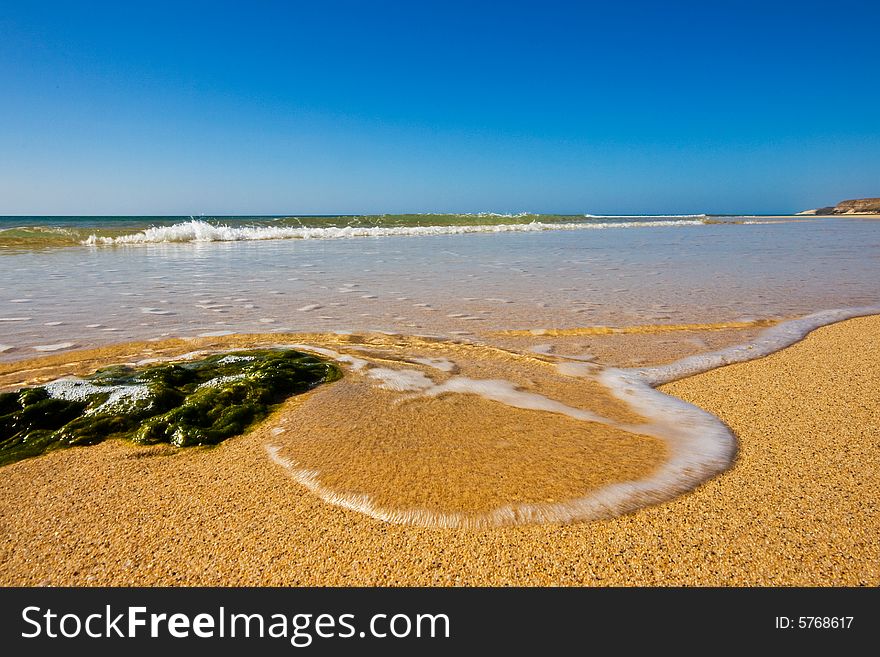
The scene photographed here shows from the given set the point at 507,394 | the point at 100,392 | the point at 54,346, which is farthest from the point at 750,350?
the point at 54,346

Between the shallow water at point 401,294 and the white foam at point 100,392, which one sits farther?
the shallow water at point 401,294

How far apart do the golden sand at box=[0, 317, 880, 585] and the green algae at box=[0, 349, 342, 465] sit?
0.16 m

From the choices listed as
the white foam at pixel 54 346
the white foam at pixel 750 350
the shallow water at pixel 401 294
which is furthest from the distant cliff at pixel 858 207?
the white foam at pixel 54 346

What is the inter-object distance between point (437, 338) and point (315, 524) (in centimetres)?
276

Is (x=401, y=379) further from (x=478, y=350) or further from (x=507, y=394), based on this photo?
(x=478, y=350)

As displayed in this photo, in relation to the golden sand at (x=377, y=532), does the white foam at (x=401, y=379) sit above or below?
above

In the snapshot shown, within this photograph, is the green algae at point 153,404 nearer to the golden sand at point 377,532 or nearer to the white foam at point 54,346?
the golden sand at point 377,532

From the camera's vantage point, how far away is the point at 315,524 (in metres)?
1.70

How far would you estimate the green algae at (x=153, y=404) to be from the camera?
241 cm

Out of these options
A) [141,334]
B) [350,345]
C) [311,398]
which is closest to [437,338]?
[350,345]

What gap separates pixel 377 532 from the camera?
165cm

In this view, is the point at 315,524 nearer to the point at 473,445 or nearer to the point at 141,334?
the point at 473,445

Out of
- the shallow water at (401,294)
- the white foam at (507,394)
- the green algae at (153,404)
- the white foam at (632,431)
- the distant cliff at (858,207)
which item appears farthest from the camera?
the distant cliff at (858,207)

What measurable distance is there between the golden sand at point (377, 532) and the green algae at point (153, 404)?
16 cm
